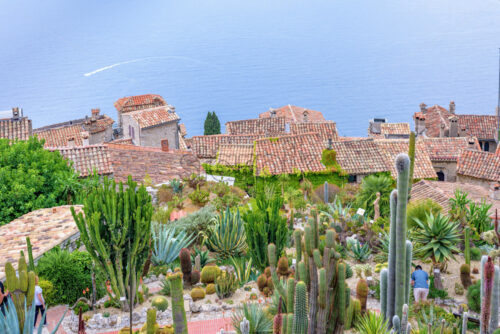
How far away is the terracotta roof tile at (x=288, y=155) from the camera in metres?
27.2

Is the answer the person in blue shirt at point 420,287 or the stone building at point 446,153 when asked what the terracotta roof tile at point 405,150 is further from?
the person in blue shirt at point 420,287

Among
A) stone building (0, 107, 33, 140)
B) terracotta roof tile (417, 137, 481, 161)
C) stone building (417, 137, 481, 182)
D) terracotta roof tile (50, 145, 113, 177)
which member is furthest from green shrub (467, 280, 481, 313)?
terracotta roof tile (417, 137, 481, 161)

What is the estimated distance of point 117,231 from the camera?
10.5 m

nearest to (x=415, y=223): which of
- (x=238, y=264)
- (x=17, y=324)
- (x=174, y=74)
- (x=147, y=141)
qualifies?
(x=238, y=264)

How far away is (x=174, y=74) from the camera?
445 feet

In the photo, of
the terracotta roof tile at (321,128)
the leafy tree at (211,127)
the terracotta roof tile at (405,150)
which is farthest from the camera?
the leafy tree at (211,127)

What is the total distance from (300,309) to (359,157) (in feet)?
72.3

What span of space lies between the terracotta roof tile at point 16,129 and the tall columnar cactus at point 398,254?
78.2ft

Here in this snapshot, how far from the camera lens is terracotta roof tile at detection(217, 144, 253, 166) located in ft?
92.1

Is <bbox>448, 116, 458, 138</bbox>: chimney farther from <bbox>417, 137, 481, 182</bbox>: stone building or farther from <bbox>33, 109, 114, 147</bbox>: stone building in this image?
<bbox>33, 109, 114, 147</bbox>: stone building

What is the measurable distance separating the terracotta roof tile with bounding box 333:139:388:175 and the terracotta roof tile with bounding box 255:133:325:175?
4.07 ft

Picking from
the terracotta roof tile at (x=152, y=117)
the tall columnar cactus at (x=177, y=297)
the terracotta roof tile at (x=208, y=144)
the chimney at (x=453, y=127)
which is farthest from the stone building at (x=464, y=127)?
the tall columnar cactus at (x=177, y=297)

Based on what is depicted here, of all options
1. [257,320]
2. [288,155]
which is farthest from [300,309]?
[288,155]

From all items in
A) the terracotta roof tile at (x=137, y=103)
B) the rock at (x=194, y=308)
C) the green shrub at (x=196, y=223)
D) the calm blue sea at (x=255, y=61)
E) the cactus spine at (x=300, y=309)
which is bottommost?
the rock at (x=194, y=308)
